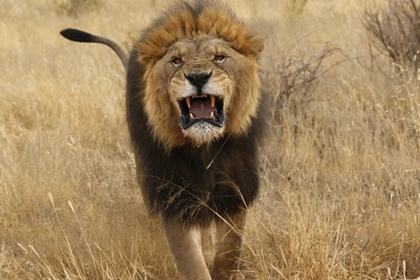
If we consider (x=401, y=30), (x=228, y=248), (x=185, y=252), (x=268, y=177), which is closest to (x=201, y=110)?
(x=185, y=252)

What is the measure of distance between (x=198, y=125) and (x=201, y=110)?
8cm

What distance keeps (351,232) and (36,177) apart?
2.30 metres

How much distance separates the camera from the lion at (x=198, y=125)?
10.2ft

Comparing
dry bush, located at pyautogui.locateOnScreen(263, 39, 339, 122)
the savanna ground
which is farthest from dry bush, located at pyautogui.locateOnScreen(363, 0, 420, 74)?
dry bush, located at pyautogui.locateOnScreen(263, 39, 339, 122)

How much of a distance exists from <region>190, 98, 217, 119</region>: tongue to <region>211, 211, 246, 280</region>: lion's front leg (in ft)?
2.46

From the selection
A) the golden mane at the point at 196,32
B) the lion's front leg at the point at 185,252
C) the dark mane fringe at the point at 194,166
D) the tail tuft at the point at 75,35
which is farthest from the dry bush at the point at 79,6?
the lion's front leg at the point at 185,252

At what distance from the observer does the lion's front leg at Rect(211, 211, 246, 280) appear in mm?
3621

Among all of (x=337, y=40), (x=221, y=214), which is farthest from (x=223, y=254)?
(x=337, y=40)

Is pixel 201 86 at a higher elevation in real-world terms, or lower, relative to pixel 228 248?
higher

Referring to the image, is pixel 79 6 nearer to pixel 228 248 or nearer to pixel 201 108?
pixel 228 248

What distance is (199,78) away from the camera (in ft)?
9.67

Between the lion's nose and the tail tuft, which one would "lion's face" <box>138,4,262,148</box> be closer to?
the lion's nose

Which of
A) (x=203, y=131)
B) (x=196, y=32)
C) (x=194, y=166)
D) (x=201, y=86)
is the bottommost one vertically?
(x=194, y=166)

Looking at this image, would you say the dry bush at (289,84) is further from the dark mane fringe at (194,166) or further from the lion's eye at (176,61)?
the lion's eye at (176,61)
